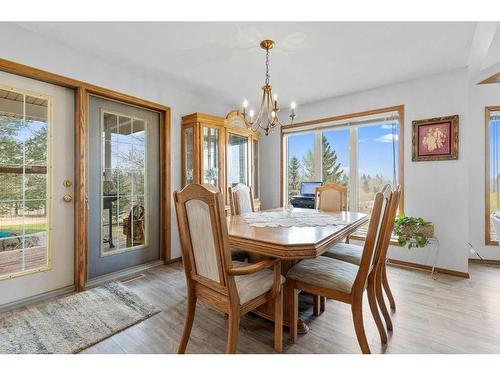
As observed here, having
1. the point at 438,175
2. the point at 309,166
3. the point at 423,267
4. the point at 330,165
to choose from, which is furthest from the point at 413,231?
the point at 309,166

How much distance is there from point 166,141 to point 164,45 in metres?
1.17

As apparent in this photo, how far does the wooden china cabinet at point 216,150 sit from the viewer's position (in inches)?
126

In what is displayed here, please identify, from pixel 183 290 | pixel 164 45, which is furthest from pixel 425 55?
pixel 183 290

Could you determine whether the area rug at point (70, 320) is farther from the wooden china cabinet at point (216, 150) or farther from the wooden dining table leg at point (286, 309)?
the wooden china cabinet at point (216, 150)

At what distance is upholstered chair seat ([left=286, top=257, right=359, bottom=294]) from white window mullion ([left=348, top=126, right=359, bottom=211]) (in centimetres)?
217

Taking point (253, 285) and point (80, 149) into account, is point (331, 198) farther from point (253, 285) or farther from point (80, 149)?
point (80, 149)

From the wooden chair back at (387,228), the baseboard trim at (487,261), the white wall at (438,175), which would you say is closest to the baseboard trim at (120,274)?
the wooden chair back at (387,228)

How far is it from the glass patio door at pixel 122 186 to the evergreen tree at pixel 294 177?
7.23ft

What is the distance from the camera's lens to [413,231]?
2.82 m

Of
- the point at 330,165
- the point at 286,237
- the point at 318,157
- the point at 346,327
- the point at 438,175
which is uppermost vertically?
the point at 318,157

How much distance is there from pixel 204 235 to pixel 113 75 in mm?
2305

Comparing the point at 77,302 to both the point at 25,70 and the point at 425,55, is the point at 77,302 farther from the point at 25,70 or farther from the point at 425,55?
the point at 425,55

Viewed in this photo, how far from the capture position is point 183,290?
94.3 inches

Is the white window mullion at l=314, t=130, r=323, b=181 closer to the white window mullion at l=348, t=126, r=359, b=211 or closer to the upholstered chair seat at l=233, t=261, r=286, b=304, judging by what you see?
the white window mullion at l=348, t=126, r=359, b=211
